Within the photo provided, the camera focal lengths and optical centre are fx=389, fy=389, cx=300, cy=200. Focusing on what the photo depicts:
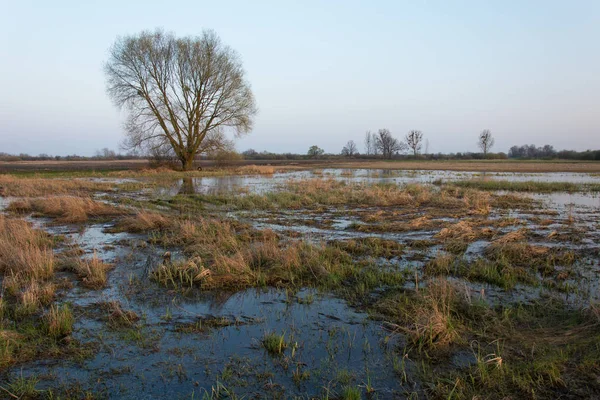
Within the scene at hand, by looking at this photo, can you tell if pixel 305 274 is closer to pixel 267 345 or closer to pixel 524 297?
pixel 267 345

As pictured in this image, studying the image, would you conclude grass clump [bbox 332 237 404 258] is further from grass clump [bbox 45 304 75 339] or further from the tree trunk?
the tree trunk

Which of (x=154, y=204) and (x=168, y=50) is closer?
(x=154, y=204)

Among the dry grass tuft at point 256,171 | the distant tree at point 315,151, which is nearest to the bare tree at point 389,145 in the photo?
the distant tree at point 315,151

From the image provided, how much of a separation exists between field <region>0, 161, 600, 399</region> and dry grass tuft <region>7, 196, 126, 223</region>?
2108 mm

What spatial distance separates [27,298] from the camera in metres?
5.65

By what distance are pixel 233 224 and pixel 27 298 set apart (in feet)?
21.8

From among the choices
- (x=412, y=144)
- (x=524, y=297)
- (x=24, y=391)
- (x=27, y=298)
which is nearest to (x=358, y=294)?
(x=524, y=297)

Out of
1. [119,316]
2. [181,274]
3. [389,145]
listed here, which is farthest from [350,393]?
[389,145]

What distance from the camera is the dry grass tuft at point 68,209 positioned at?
43.1ft

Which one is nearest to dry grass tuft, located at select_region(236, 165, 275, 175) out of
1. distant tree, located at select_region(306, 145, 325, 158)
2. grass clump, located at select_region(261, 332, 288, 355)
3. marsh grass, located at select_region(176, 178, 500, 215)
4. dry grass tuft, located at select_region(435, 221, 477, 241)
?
marsh grass, located at select_region(176, 178, 500, 215)

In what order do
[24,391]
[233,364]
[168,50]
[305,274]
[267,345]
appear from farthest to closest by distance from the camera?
[168,50] → [305,274] → [267,345] → [233,364] → [24,391]

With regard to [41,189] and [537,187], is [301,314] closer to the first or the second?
[41,189]

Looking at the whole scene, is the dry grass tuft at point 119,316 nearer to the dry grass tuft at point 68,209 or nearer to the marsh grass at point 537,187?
the dry grass tuft at point 68,209

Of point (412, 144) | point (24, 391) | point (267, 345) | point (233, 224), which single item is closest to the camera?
point (24, 391)
